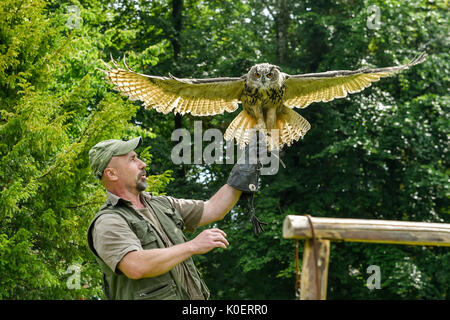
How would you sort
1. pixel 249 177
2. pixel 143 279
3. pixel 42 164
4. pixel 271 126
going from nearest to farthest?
pixel 143 279
pixel 249 177
pixel 271 126
pixel 42 164

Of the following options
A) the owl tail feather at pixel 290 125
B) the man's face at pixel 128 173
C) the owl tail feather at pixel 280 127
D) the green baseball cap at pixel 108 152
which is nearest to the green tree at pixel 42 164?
the owl tail feather at pixel 280 127

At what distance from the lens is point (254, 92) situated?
477 cm

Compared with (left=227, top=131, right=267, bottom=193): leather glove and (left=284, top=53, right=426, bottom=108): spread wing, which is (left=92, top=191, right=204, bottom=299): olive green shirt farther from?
(left=284, top=53, right=426, bottom=108): spread wing

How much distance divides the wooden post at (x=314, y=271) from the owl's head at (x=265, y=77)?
229 cm

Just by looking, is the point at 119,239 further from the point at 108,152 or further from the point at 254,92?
the point at 254,92

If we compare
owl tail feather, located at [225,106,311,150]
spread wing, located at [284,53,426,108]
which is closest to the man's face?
owl tail feather, located at [225,106,311,150]

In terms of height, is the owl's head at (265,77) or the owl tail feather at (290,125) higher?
the owl's head at (265,77)

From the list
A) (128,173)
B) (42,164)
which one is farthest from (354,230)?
(42,164)

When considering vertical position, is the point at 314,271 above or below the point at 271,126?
below

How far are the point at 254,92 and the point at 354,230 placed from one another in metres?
2.37

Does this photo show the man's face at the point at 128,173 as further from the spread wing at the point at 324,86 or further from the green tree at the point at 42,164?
the green tree at the point at 42,164

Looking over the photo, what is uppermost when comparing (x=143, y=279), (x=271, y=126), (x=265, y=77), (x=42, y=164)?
(x=265, y=77)

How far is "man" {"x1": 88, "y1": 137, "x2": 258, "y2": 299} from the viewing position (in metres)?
2.87

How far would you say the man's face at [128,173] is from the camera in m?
3.26
